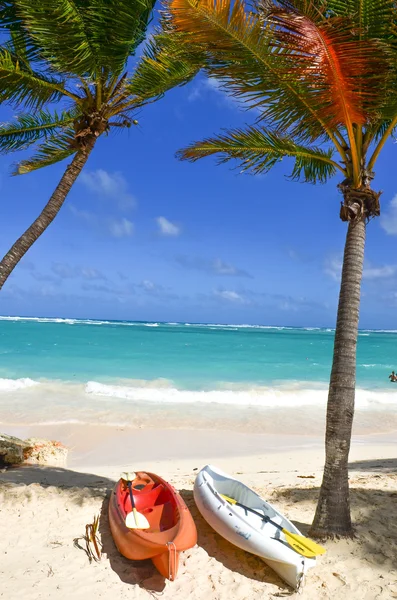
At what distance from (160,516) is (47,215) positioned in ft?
15.6

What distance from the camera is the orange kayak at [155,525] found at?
179 inches

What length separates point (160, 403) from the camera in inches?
660

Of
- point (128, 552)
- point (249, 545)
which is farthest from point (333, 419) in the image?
point (128, 552)

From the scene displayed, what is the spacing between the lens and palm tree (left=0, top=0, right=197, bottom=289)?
19.7 feet

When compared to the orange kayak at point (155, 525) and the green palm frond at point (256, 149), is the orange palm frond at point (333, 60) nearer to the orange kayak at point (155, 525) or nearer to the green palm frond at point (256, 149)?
the green palm frond at point (256, 149)

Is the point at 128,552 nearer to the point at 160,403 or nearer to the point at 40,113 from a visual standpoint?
the point at 40,113

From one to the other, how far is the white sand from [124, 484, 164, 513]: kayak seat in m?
0.37

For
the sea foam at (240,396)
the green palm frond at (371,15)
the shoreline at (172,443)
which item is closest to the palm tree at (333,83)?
the green palm frond at (371,15)

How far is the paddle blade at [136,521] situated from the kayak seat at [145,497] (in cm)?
47

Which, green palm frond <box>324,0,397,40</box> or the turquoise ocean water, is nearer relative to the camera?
Result: green palm frond <box>324,0,397,40</box>

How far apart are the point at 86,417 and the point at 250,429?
201 inches

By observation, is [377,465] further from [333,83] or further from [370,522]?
[333,83]

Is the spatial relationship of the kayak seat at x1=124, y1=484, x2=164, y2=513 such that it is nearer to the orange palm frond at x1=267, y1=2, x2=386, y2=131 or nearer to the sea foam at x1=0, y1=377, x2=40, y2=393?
the orange palm frond at x1=267, y1=2, x2=386, y2=131

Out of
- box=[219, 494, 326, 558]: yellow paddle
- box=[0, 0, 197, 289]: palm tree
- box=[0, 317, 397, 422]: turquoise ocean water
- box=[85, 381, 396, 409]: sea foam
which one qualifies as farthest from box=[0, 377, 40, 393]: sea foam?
box=[219, 494, 326, 558]: yellow paddle
